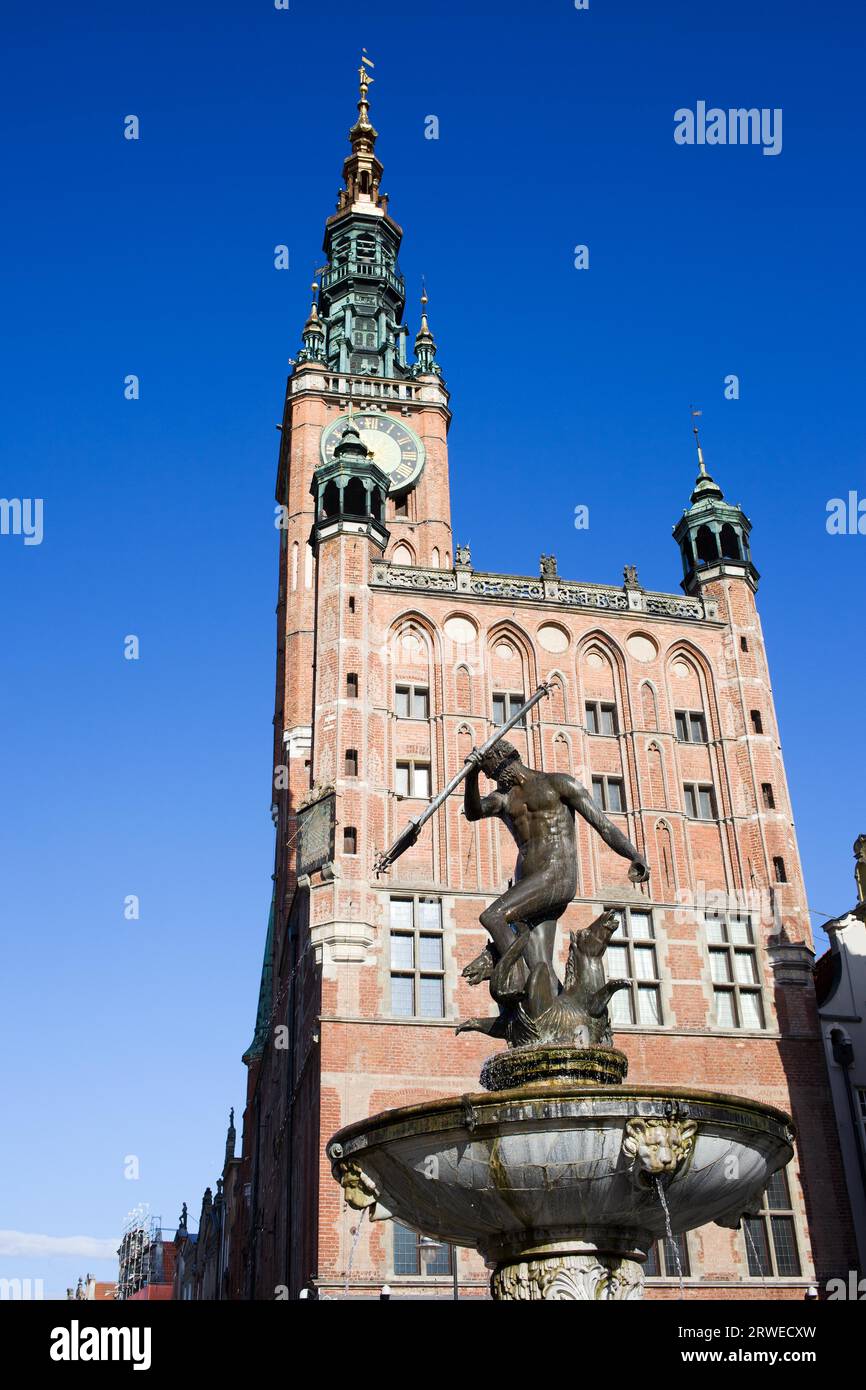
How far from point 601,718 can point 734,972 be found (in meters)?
7.33

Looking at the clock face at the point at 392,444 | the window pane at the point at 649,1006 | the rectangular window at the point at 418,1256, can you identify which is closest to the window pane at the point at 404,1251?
the rectangular window at the point at 418,1256

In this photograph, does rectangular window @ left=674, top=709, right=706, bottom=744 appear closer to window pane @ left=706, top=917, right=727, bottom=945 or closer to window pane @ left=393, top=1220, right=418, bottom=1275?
window pane @ left=706, top=917, right=727, bottom=945

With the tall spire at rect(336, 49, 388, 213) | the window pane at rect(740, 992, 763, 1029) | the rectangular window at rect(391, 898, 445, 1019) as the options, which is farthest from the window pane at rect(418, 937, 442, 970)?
the tall spire at rect(336, 49, 388, 213)

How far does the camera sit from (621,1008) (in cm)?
3002

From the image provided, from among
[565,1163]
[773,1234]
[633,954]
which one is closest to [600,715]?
[633,954]

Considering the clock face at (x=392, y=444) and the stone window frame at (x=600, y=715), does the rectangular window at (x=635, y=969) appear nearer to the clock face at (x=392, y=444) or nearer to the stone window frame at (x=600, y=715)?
the stone window frame at (x=600, y=715)

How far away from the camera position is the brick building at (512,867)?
2769 centimetres

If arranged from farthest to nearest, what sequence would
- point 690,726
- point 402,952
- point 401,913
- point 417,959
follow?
point 690,726
point 401,913
point 402,952
point 417,959

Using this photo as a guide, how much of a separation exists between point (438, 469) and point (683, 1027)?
2974 cm

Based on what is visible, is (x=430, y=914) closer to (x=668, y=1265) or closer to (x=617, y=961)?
(x=617, y=961)
